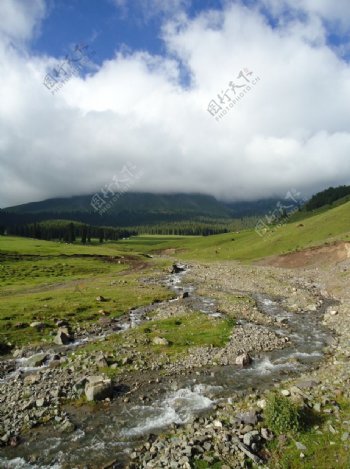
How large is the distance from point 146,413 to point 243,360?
34.7 ft

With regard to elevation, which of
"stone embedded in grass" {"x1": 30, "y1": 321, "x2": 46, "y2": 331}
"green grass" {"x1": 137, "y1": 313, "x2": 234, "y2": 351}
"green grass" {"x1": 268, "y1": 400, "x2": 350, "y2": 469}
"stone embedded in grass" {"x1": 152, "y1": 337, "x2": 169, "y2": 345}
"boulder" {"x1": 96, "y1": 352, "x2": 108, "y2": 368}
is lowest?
"green grass" {"x1": 137, "y1": 313, "x2": 234, "y2": 351}

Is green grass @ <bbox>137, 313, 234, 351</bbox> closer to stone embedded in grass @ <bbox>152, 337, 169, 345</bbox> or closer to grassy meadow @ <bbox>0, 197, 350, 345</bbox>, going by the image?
stone embedded in grass @ <bbox>152, 337, 169, 345</bbox>

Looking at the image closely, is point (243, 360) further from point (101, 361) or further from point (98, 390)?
point (98, 390)

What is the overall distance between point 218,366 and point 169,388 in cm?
561

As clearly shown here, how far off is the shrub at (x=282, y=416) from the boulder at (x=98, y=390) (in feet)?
34.9

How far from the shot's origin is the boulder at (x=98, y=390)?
24219 millimetres

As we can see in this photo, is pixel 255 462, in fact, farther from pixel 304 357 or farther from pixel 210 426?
pixel 304 357

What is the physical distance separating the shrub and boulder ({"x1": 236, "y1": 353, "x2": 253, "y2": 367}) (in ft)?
30.9

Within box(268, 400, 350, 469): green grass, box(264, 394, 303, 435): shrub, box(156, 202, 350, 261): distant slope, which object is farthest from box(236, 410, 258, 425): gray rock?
box(156, 202, 350, 261): distant slope

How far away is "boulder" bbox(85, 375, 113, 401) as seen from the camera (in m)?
24.2

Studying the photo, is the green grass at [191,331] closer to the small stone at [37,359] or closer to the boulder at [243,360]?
the boulder at [243,360]

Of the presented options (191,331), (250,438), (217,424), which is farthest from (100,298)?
(250,438)

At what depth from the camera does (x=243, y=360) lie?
30.0 m

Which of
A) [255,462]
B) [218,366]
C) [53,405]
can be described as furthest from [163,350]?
[255,462]
